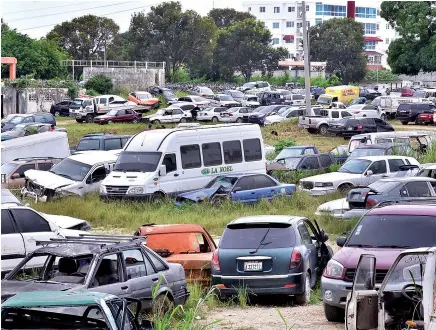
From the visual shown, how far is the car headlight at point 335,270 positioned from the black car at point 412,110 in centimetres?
4519

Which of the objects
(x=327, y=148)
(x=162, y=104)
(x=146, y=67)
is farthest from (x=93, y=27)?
(x=327, y=148)

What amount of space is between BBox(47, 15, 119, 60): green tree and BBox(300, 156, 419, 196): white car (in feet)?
275

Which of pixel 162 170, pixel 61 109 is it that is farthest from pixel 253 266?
pixel 61 109

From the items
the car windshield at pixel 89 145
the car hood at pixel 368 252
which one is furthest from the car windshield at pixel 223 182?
the car hood at pixel 368 252

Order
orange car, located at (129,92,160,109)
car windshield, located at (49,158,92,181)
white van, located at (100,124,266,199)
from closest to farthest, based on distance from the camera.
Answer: white van, located at (100,124,266,199) < car windshield, located at (49,158,92,181) < orange car, located at (129,92,160,109)

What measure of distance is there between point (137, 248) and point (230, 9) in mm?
125598

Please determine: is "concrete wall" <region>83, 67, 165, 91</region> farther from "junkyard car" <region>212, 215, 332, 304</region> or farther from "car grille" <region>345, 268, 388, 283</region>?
"car grille" <region>345, 268, 388, 283</region>

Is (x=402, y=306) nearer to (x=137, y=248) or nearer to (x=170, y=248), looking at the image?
(x=137, y=248)

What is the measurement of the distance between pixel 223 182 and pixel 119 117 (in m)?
31.9

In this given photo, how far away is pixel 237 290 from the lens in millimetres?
14352

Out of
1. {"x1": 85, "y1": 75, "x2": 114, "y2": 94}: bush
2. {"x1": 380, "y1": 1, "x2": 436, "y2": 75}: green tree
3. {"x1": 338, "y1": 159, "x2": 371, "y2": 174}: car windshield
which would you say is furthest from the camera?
{"x1": 85, "y1": 75, "x2": 114, "y2": 94}: bush

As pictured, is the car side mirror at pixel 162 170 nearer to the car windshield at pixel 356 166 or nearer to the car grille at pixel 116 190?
the car grille at pixel 116 190

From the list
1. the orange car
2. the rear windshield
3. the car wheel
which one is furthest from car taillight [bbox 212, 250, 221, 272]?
the orange car

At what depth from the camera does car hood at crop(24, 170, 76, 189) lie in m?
28.6
